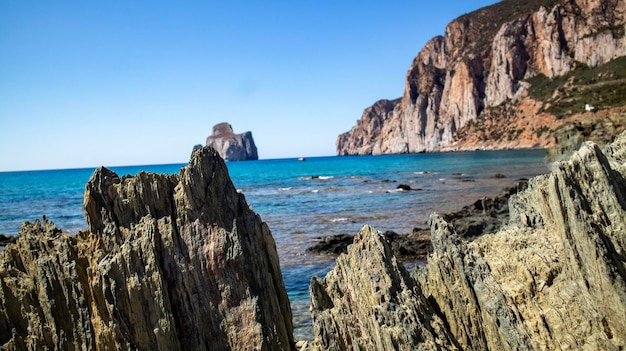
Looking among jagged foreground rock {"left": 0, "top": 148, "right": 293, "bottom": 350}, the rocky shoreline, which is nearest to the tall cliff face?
the rocky shoreline

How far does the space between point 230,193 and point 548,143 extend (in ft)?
458

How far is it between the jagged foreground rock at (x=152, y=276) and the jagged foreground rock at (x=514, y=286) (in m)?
1.10

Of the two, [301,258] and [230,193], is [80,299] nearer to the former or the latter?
[230,193]

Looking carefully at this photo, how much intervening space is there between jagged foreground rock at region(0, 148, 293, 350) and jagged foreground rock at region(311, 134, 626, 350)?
1.10 m

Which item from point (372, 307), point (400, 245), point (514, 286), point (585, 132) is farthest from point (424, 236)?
point (585, 132)

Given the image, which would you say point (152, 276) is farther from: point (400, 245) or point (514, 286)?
point (400, 245)

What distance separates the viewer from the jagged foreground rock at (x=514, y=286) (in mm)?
5930

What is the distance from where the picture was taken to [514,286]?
652 centimetres

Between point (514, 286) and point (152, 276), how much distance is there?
5102mm

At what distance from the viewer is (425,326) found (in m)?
6.20

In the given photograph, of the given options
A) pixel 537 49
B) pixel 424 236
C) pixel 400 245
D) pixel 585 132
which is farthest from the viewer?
pixel 537 49

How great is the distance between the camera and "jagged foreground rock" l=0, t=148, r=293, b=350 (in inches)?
255

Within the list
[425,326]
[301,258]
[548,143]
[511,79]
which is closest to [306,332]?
[425,326]

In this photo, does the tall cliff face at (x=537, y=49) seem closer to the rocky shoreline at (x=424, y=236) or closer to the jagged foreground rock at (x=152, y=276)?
the rocky shoreline at (x=424, y=236)
